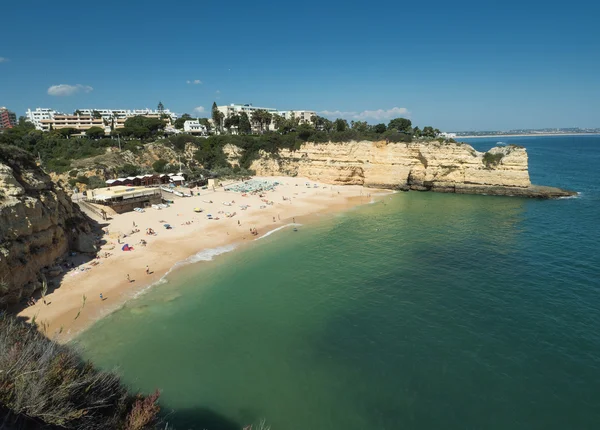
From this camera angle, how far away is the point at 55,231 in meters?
22.6

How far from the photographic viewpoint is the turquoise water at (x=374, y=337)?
1185 centimetres

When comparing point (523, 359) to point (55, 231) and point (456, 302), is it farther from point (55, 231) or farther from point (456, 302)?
point (55, 231)

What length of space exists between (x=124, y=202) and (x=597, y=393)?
130 feet

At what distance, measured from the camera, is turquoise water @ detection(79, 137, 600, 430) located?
Answer: 11.9 m

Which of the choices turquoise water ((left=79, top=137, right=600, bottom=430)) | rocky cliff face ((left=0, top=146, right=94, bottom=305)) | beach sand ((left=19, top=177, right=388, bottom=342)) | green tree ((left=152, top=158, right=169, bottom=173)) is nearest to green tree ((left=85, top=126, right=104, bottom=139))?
green tree ((left=152, top=158, right=169, bottom=173))

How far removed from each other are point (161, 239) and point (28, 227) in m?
9.80

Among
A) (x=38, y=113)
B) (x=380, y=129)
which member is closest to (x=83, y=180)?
(x=380, y=129)

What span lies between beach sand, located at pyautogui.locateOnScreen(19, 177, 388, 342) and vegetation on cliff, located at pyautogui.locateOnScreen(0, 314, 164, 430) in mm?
4789

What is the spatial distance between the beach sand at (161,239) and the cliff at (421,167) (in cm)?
403

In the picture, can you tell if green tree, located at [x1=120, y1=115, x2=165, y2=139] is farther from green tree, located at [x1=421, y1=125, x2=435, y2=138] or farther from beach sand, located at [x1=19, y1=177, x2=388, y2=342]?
green tree, located at [x1=421, y1=125, x2=435, y2=138]

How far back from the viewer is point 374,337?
15.7m

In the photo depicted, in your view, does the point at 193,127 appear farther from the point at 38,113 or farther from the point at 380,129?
the point at 38,113

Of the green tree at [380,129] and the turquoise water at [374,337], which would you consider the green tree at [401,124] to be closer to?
the green tree at [380,129]

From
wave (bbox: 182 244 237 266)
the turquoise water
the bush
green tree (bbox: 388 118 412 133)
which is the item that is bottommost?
the turquoise water
